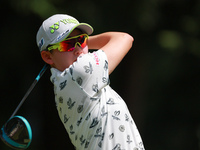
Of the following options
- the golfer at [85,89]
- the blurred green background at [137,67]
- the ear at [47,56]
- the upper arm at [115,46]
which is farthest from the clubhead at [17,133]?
the blurred green background at [137,67]

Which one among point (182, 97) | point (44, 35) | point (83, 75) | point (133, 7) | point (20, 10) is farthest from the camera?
point (182, 97)

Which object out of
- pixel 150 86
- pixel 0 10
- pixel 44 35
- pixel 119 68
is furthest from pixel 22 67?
pixel 44 35

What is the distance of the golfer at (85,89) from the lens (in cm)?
231

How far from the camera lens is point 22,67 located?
245 inches

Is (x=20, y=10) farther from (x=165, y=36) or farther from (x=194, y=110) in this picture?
(x=194, y=110)

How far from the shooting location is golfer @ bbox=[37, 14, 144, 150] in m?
2.31

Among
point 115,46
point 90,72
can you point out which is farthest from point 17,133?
point 115,46

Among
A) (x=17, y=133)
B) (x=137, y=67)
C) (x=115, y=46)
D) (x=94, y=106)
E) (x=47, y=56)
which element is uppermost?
(x=115, y=46)

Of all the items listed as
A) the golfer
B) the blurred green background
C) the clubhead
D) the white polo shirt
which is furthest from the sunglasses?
the blurred green background

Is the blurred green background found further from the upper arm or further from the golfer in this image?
the golfer

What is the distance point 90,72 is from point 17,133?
2.11ft

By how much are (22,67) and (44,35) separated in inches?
151

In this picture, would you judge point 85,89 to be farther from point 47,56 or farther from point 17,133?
point 17,133

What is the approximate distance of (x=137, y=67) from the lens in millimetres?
6629
